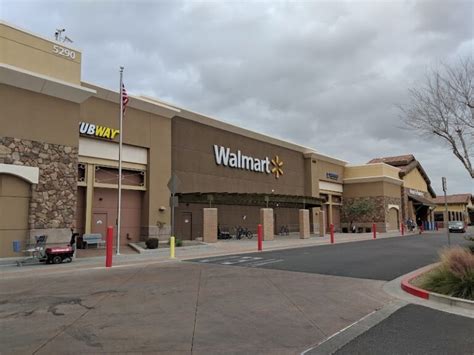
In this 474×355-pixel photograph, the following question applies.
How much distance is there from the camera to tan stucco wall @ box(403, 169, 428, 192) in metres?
60.0

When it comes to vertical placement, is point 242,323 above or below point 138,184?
below

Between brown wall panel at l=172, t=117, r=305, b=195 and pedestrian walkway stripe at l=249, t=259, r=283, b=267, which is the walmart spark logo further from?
pedestrian walkway stripe at l=249, t=259, r=283, b=267

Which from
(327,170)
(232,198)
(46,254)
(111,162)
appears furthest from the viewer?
(327,170)

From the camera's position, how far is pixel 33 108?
725 inches

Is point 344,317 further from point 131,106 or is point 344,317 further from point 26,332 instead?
point 131,106

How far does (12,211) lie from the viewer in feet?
57.5

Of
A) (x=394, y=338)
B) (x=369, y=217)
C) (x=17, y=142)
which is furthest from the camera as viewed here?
(x=369, y=217)

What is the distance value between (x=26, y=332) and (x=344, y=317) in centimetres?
542

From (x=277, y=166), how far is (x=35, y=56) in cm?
2670

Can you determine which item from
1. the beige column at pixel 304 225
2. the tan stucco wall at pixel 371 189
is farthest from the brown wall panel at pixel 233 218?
the tan stucco wall at pixel 371 189

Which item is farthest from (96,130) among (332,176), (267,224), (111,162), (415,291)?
(332,176)

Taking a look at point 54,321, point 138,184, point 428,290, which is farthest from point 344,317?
point 138,184

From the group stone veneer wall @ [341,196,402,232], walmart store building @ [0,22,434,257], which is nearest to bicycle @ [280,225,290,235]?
walmart store building @ [0,22,434,257]

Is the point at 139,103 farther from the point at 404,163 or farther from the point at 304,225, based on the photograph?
the point at 404,163
